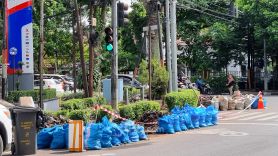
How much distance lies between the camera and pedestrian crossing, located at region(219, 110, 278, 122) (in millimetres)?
21375

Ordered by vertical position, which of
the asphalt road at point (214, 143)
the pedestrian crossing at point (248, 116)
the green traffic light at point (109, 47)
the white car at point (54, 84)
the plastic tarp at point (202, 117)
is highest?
the green traffic light at point (109, 47)

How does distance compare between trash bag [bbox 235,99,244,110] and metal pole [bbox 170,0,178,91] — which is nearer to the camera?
metal pole [bbox 170,0,178,91]

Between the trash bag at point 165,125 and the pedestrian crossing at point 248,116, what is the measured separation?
190 inches

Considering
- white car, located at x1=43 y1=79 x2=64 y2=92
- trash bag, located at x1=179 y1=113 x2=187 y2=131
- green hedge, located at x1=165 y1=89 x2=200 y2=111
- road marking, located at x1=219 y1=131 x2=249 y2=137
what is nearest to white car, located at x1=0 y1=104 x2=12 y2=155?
road marking, located at x1=219 y1=131 x2=249 y2=137

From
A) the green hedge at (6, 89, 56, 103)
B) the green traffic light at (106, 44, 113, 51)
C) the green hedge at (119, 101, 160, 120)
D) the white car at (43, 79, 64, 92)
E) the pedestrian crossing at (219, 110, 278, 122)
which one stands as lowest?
the pedestrian crossing at (219, 110, 278, 122)

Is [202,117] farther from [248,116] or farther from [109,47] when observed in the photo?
[248,116]

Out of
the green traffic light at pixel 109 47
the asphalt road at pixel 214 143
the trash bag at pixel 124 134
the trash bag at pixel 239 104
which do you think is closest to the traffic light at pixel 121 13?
the green traffic light at pixel 109 47

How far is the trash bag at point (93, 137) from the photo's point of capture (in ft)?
45.6

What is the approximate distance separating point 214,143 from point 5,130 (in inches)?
223

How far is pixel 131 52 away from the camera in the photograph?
5297cm

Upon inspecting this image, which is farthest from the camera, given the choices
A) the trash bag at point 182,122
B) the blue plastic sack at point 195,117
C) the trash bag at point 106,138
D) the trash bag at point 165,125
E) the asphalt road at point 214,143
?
the blue plastic sack at point 195,117

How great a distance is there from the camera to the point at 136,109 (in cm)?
1905

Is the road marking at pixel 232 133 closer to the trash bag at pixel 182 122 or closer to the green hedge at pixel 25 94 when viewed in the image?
the trash bag at pixel 182 122

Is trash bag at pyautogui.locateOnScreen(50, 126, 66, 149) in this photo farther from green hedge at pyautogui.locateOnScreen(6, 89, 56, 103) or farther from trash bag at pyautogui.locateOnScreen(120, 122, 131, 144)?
green hedge at pyautogui.locateOnScreen(6, 89, 56, 103)
